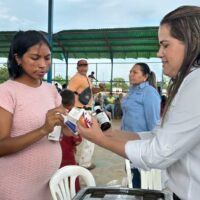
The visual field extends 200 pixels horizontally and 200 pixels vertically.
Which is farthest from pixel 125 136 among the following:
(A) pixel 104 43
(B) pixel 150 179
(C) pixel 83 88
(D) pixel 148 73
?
(A) pixel 104 43

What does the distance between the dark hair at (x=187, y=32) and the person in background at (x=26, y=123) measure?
62 cm

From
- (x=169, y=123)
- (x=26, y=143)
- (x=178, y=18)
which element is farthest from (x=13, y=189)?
(x=178, y=18)

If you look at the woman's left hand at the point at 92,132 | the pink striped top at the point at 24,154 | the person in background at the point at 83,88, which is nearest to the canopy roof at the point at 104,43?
the person in background at the point at 83,88

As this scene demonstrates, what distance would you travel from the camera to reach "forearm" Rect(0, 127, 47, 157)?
5.24 ft

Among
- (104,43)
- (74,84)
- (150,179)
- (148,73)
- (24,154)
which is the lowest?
(150,179)

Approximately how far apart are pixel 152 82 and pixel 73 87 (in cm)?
138

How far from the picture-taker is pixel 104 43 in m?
11.5

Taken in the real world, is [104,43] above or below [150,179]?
above

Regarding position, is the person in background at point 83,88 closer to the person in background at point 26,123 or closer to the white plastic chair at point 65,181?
the white plastic chair at point 65,181

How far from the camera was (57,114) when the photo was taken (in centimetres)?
158

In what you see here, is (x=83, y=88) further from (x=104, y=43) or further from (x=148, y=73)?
(x=104, y=43)

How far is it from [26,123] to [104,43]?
10.0 meters

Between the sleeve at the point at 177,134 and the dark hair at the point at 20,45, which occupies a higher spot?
the dark hair at the point at 20,45

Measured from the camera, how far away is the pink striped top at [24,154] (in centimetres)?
164
